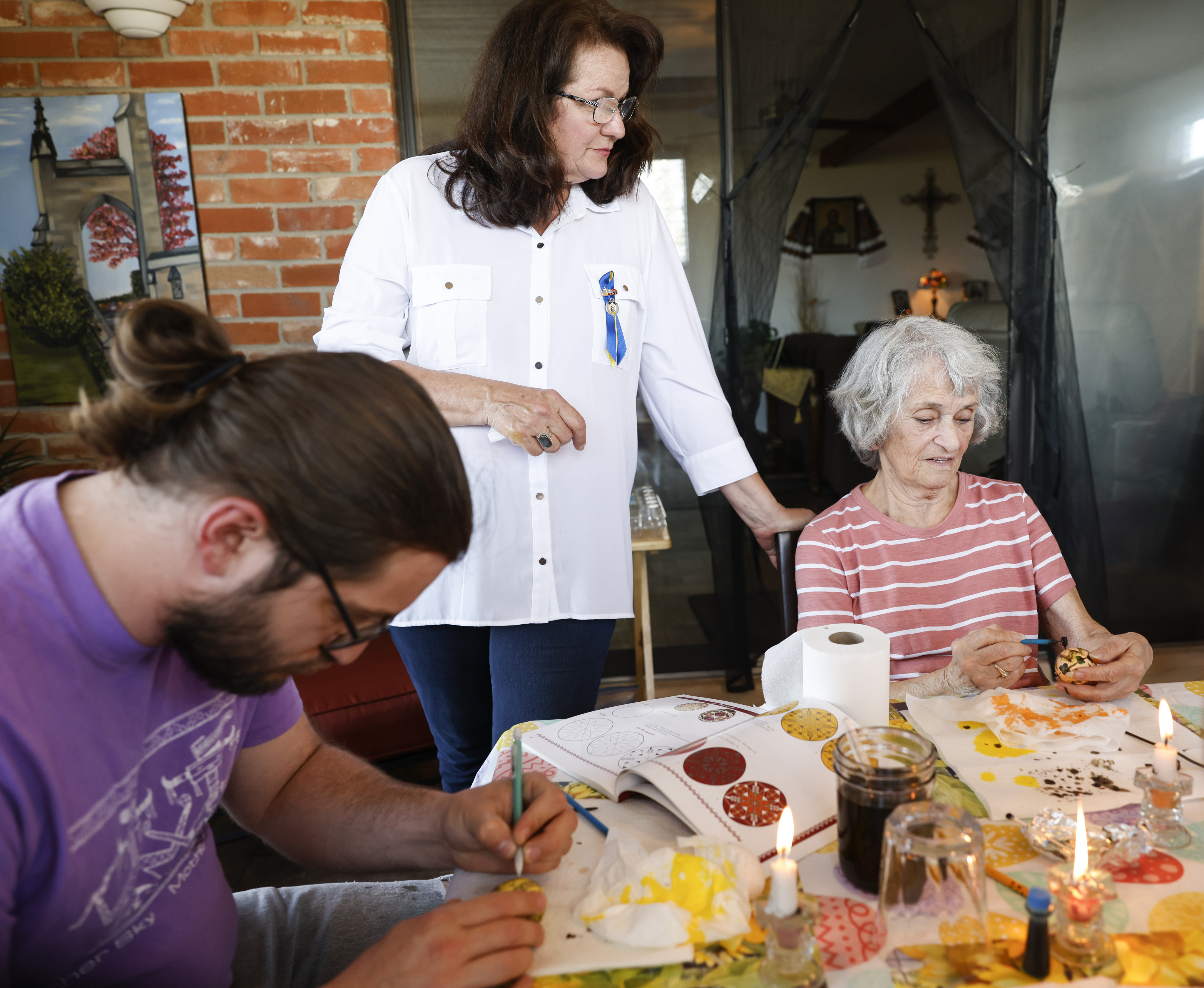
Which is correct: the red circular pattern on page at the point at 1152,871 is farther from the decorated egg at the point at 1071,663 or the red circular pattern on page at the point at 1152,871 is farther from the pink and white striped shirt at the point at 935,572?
the pink and white striped shirt at the point at 935,572

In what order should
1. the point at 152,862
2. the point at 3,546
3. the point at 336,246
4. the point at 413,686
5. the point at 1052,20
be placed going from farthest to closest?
the point at 1052,20
the point at 336,246
the point at 413,686
the point at 152,862
the point at 3,546

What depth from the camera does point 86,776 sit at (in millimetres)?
701

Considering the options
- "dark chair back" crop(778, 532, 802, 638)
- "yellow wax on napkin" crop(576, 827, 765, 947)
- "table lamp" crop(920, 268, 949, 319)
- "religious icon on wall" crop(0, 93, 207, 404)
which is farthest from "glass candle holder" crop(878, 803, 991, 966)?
"table lamp" crop(920, 268, 949, 319)

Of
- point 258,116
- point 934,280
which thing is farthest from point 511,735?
point 934,280

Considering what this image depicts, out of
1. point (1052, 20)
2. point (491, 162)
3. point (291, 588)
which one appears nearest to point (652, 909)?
point (291, 588)

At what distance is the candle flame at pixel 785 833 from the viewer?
757 millimetres

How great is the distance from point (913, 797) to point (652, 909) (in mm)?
250

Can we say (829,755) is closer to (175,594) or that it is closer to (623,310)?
(175,594)

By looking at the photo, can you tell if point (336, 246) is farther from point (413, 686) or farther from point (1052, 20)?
point (1052, 20)

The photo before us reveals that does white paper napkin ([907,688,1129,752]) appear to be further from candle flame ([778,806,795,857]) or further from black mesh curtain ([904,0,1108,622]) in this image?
black mesh curtain ([904,0,1108,622])

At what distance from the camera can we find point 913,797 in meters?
0.80

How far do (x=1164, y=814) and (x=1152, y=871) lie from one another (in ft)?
0.26

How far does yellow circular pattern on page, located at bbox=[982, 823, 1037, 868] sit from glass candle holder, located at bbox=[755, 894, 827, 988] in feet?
0.76

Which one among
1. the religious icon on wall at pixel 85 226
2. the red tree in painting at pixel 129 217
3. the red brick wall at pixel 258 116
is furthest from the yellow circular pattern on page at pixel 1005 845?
the red tree in painting at pixel 129 217
